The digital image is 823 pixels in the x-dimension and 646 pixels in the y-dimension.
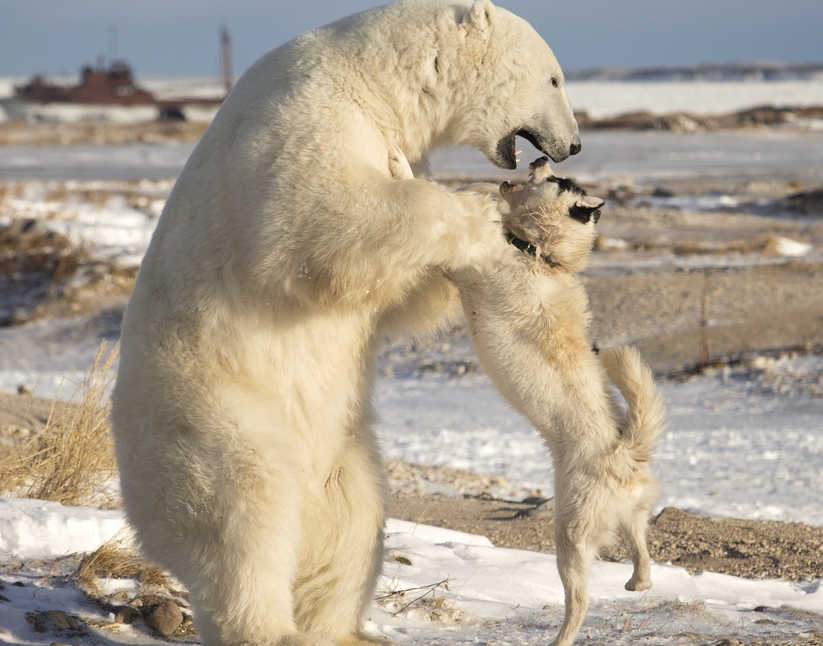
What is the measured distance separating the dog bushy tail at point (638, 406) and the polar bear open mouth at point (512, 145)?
70 centimetres

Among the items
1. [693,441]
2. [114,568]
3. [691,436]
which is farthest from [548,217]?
[691,436]

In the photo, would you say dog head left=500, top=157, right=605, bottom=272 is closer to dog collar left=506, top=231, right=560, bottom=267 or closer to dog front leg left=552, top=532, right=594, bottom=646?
dog collar left=506, top=231, right=560, bottom=267

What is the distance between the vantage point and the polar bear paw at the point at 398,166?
129 inches

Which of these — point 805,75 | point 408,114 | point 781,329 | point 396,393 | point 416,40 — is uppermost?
point 805,75

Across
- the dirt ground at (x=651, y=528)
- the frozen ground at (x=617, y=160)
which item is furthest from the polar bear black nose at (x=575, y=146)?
the frozen ground at (x=617, y=160)

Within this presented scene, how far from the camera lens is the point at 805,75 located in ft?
362

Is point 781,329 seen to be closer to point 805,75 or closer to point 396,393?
point 396,393

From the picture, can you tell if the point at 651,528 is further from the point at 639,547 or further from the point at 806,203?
the point at 806,203

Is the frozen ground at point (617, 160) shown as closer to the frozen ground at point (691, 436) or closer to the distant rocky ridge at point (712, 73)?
the frozen ground at point (691, 436)

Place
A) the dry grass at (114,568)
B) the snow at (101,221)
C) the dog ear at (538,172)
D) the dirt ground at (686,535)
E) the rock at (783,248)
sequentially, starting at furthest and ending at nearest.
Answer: the snow at (101,221)
the rock at (783,248)
the dirt ground at (686,535)
the dry grass at (114,568)
the dog ear at (538,172)

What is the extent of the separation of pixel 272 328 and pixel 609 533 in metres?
1.14

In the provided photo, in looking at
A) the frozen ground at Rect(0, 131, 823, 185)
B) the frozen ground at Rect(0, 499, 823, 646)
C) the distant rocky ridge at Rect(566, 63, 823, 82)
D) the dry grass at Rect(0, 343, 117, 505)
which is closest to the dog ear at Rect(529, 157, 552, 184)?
the frozen ground at Rect(0, 499, 823, 646)

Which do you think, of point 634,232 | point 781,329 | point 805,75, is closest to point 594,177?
point 634,232

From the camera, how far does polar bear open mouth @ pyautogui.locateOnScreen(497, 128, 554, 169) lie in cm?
352
